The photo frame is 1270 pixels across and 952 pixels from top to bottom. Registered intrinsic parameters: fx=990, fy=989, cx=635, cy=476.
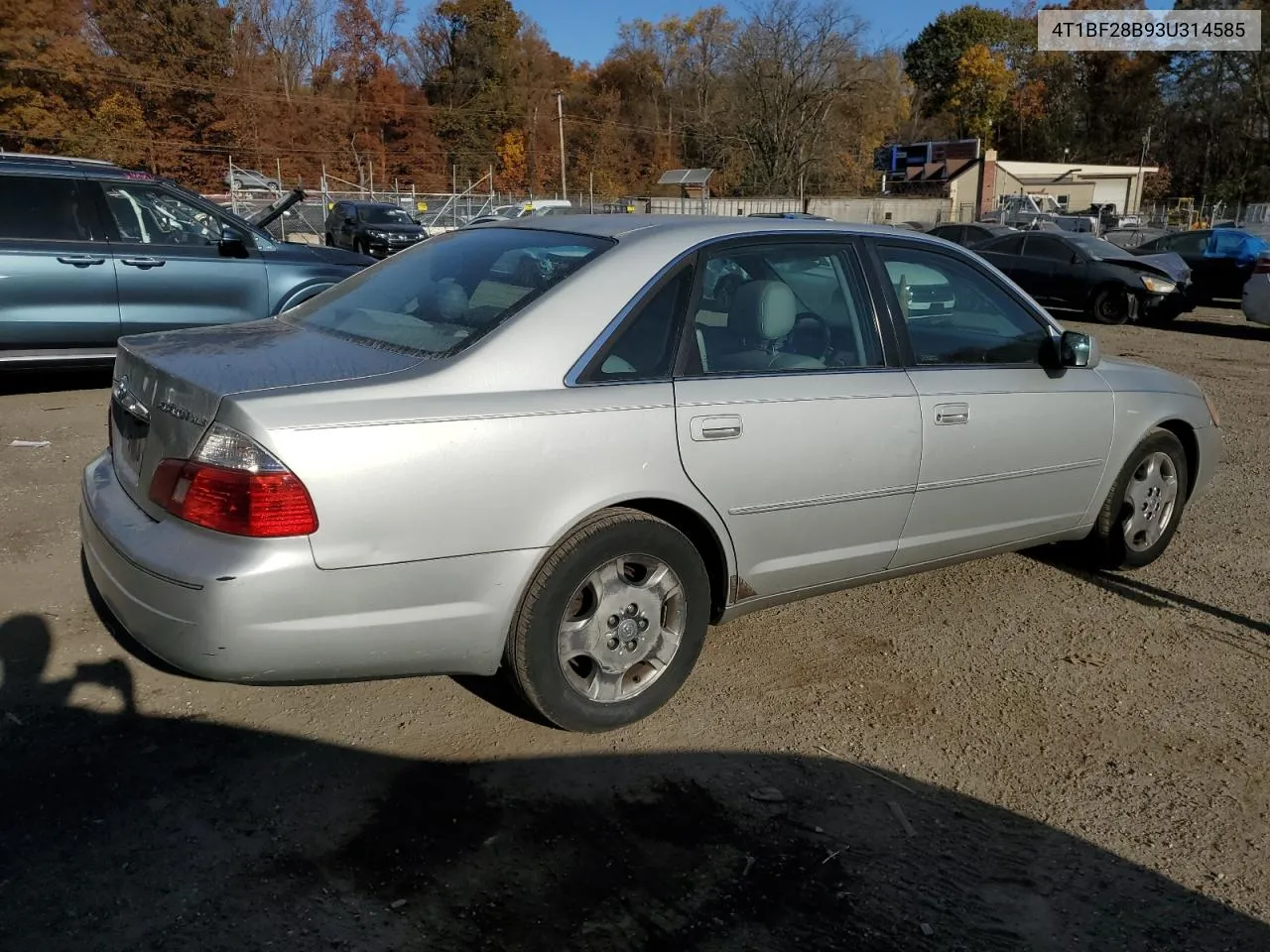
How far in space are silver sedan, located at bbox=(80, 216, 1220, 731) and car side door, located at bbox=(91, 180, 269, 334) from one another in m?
4.49

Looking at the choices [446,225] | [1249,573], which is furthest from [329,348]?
[446,225]

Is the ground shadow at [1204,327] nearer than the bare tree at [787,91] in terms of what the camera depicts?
Yes

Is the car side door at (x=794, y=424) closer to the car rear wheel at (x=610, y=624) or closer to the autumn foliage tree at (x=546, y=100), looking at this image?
the car rear wheel at (x=610, y=624)

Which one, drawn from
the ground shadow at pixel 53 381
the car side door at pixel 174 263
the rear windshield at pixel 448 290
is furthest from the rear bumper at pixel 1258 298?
the ground shadow at pixel 53 381

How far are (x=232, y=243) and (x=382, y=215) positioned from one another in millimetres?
20329

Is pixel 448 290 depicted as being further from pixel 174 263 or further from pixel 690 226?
pixel 174 263

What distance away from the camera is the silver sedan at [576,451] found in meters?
2.57

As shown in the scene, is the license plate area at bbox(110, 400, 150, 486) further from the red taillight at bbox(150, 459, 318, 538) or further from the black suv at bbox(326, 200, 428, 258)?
the black suv at bbox(326, 200, 428, 258)

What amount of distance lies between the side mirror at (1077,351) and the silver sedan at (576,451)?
2 cm

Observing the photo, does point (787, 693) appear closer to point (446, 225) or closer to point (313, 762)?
point (313, 762)

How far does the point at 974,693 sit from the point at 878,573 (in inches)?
21.7

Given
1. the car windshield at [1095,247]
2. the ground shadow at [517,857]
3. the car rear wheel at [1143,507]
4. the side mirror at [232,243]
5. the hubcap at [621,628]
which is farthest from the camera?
the car windshield at [1095,247]

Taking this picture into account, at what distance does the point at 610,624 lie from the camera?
10.1 ft

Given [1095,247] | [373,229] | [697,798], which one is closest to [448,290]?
[697,798]
